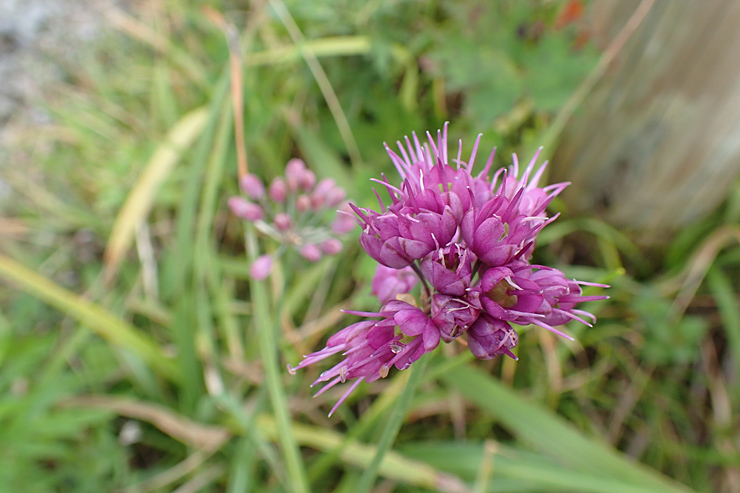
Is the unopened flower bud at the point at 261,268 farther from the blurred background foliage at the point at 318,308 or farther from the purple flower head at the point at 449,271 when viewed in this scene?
the purple flower head at the point at 449,271

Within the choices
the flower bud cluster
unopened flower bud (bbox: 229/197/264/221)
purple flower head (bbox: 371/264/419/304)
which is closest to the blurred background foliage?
the flower bud cluster

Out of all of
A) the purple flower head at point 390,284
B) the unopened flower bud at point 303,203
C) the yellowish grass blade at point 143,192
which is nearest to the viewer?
the purple flower head at point 390,284

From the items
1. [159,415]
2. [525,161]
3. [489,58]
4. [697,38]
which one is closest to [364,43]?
[489,58]

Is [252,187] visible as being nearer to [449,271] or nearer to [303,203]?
[303,203]

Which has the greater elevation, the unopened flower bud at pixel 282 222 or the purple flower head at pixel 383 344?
the purple flower head at pixel 383 344

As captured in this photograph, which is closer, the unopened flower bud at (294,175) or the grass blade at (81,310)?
the unopened flower bud at (294,175)

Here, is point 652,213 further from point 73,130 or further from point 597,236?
point 73,130

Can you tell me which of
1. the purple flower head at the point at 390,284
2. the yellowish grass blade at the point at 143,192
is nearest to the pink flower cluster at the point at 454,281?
the purple flower head at the point at 390,284

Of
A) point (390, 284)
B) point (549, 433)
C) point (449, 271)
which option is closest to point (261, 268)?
point (390, 284)
